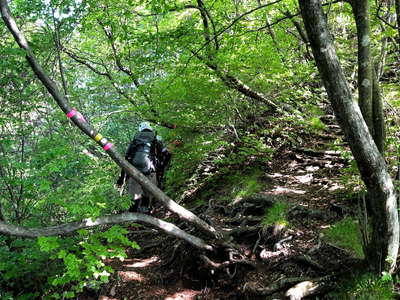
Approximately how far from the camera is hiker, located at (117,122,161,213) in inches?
281

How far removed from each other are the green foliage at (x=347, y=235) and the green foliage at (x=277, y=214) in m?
0.79

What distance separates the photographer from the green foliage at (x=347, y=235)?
4478mm

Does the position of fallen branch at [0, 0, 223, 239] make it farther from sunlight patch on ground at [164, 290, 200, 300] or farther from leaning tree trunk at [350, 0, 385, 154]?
leaning tree trunk at [350, 0, 385, 154]

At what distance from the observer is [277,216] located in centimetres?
582

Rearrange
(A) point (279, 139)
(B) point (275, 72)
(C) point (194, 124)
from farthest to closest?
(A) point (279, 139), (C) point (194, 124), (B) point (275, 72)

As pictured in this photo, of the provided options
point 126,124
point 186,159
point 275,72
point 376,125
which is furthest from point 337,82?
point 126,124

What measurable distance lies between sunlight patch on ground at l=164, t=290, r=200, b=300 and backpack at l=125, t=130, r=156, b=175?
2.85 metres

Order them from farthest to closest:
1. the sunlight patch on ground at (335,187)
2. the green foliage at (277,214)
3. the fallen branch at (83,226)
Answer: the sunlight patch on ground at (335,187), the green foliage at (277,214), the fallen branch at (83,226)

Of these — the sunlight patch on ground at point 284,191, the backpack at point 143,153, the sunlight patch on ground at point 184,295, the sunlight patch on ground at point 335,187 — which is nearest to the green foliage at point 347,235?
the sunlight patch on ground at point 335,187

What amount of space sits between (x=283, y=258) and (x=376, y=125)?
2423 millimetres

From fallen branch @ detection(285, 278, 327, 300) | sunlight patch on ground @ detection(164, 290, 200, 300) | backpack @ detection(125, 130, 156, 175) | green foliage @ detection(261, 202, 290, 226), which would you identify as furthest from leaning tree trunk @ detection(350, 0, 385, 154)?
backpack @ detection(125, 130, 156, 175)

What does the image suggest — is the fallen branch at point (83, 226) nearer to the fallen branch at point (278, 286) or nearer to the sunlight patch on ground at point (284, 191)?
the fallen branch at point (278, 286)

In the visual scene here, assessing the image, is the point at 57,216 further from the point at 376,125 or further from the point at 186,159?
the point at 376,125

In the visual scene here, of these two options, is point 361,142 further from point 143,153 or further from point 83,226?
point 143,153
